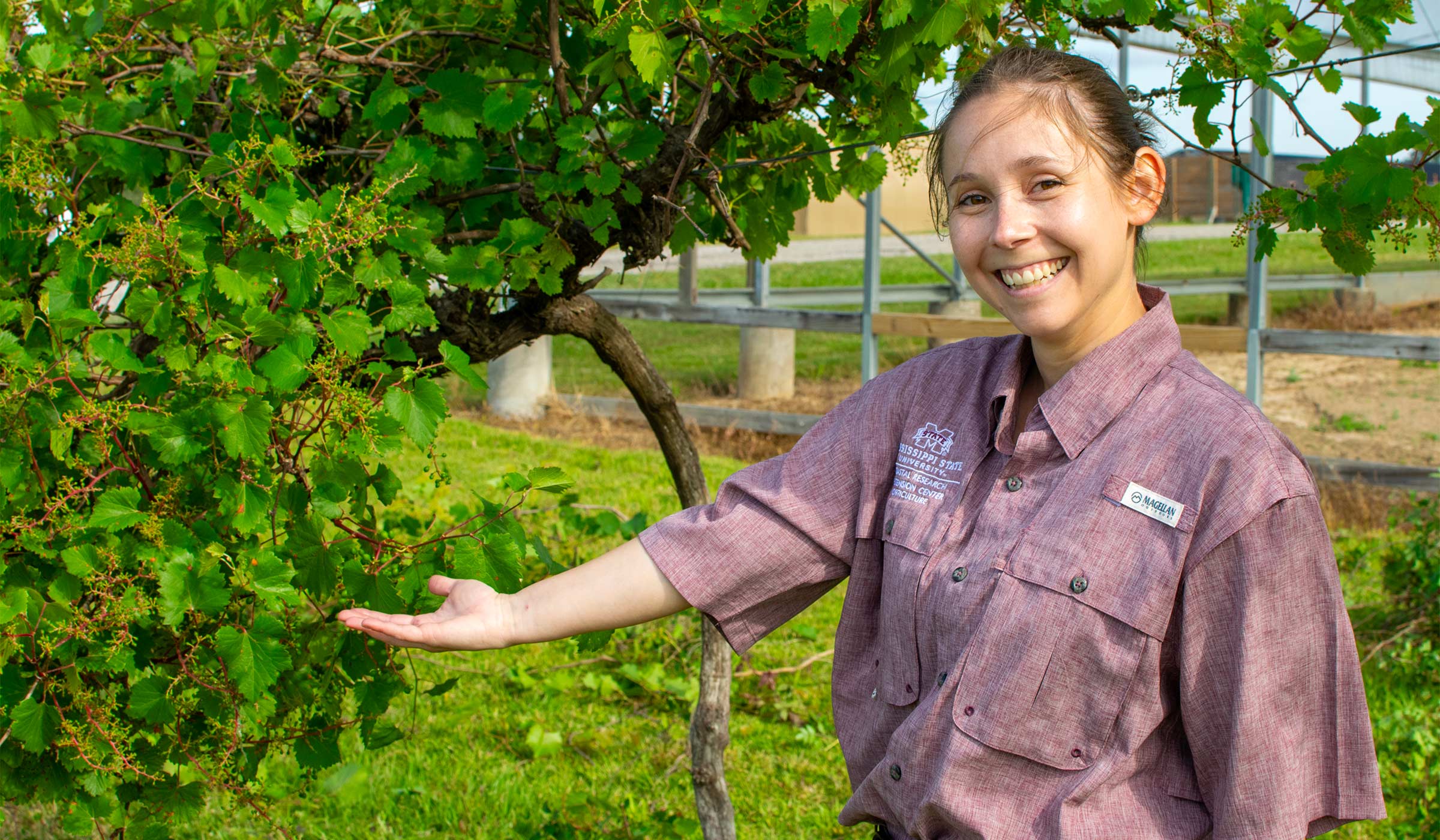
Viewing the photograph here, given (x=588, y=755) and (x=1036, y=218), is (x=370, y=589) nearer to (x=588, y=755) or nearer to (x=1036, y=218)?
(x=1036, y=218)

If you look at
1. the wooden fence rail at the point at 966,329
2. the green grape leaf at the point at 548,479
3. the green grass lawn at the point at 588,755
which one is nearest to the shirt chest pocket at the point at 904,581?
the green grape leaf at the point at 548,479

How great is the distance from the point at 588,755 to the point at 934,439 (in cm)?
243

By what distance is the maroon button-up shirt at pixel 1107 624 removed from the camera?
1.24m

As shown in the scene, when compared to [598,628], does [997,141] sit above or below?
above

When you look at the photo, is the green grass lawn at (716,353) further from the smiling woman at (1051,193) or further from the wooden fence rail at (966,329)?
the smiling woman at (1051,193)

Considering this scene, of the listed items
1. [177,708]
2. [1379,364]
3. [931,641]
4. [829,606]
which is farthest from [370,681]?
[1379,364]

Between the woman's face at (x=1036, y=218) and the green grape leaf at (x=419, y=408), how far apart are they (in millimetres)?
705

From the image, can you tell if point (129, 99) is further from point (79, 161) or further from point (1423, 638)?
point (1423, 638)

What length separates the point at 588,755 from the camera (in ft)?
12.1

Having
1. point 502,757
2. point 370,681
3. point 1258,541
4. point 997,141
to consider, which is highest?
point 997,141

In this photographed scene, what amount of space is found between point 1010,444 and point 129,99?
5.51 ft

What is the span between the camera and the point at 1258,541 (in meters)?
1.23

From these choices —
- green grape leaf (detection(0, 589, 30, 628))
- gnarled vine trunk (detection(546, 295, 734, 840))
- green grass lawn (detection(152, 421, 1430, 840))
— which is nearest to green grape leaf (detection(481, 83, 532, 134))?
gnarled vine trunk (detection(546, 295, 734, 840))

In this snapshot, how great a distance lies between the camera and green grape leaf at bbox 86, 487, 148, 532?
1.54 m
